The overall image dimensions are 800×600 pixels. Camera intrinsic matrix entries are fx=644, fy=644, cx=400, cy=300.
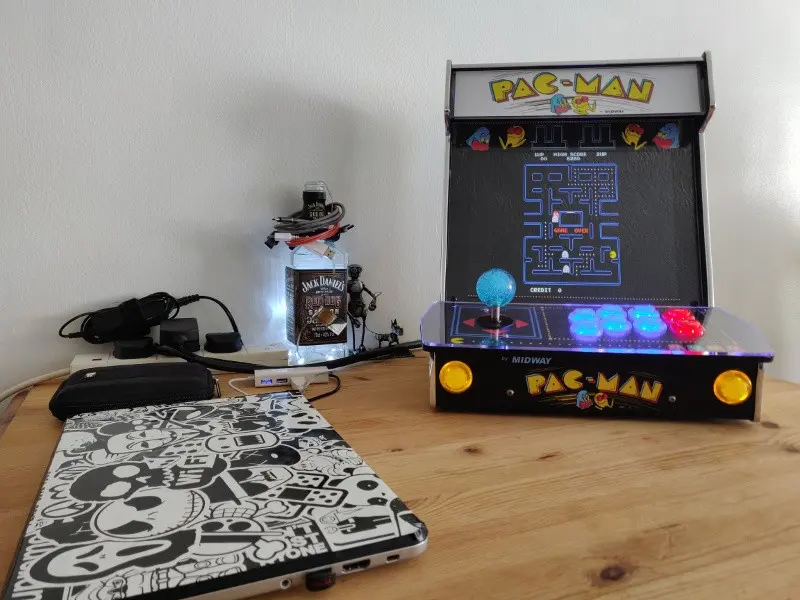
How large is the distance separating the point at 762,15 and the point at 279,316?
3.82ft

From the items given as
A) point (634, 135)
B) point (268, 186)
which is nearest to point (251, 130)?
point (268, 186)

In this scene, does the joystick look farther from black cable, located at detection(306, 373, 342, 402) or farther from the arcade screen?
black cable, located at detection(306, 373, 342, 402)

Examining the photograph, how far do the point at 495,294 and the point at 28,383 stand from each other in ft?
2.19

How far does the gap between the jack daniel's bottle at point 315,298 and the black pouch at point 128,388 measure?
21cm

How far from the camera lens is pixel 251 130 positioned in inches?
40.9

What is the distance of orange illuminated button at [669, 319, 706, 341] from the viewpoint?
77 centimetres

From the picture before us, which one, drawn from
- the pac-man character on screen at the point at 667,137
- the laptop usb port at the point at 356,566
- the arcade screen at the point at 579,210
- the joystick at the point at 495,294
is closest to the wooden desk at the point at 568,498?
the laptop usb port at the point at 356,566

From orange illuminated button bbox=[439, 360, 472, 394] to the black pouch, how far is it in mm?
294

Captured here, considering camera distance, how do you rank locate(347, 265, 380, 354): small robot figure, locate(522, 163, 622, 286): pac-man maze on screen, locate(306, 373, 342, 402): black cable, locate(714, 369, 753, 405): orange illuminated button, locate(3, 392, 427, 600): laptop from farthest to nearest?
locate(347, 265, 380, 354): small robot figure
locate(522, 163, 622, 286): pac-man maze on screen
locate(306, 373, 342, 402): black cable
locate(714, 369, 753, 405): orange illuminated button
locate(3, 392, 427, 600): laptop

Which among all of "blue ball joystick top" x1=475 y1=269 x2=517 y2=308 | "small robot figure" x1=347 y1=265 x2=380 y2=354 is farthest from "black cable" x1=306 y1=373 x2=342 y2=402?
"blue ball joystick top" x1=475 y1=269 x2=517 y2=308

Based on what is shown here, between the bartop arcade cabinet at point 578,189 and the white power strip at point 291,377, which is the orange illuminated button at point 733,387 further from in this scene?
the white power strip at point 291,377

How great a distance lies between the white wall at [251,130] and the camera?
936 millimetres

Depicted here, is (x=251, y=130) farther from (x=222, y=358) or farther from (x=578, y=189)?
(x=578, y=189)

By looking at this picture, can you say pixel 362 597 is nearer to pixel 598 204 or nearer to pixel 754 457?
pixel 754 457
